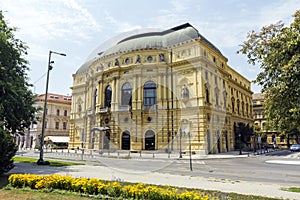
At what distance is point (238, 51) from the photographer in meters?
9.55

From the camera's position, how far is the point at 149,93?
38.1 m

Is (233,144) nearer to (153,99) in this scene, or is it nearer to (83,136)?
(153,99)

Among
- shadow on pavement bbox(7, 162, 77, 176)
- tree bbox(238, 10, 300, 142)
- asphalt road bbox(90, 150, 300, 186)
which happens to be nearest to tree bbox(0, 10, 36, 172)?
shadow on pavement bbox(7, 162, 77, 176)

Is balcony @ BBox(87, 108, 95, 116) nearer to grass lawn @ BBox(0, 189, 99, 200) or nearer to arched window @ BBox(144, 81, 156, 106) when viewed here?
arched window @ BBox(144, 81, 156, 106)

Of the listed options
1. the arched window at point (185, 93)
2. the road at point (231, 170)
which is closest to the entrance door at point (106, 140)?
the arched window at point (185, 93)

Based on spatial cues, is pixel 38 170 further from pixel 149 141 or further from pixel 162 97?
pixel 149 141

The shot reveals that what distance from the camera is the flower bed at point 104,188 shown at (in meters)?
7.34

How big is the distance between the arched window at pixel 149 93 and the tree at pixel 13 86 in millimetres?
20319

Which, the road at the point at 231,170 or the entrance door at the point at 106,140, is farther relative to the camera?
the entrance door at the point at 106,140

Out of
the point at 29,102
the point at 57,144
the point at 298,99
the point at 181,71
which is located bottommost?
the point at 57,144

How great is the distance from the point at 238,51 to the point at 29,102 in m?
17.2

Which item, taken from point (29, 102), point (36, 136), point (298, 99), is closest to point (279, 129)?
point (298, 99)

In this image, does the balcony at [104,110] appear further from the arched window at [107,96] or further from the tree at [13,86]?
the tree at [13,86]

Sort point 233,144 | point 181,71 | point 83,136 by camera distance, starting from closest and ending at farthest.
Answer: point 181,71 → point 233,144 → point 83,136
